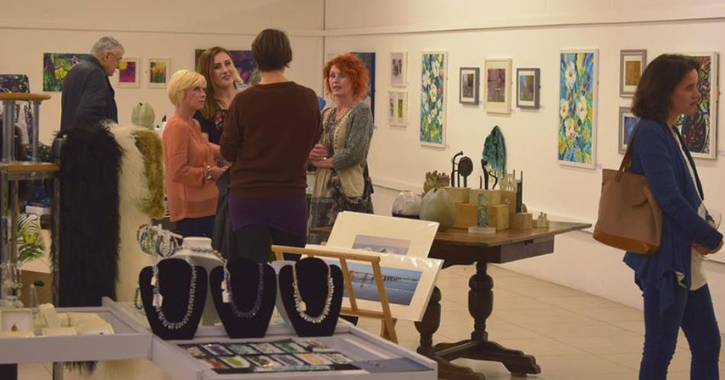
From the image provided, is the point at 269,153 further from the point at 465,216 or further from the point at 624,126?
the point at 624,126

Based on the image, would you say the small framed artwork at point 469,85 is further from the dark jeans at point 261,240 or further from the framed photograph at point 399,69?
the dark jeans at point 261,240

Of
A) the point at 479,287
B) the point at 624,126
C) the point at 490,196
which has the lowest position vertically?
the point at 479,287

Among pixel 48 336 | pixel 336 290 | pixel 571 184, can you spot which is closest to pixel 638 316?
pixel 571 184

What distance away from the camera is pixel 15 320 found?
3.74 metres

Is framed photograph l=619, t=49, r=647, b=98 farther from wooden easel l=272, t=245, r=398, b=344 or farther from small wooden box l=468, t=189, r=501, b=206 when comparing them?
wooden easel l=272, t=245, r=398, b=344

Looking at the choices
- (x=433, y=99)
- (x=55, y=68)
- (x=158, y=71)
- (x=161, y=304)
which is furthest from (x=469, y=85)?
(x=161, y=304)

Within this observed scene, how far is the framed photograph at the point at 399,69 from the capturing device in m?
13.4

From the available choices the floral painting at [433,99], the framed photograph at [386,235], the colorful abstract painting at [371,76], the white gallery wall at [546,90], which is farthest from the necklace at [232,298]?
the colorful abstract painting at [371,76]

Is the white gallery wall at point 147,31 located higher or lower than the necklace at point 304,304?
higher

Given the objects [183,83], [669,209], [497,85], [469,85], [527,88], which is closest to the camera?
[669,209]

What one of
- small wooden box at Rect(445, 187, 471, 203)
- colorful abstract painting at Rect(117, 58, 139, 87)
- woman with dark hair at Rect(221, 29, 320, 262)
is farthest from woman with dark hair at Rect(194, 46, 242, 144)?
colorful abstract painting at Rect(117, 58, 139, 87)

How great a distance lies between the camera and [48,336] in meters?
3.53

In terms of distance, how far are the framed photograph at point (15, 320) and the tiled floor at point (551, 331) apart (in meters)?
2.54

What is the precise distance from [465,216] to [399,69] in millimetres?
6926
